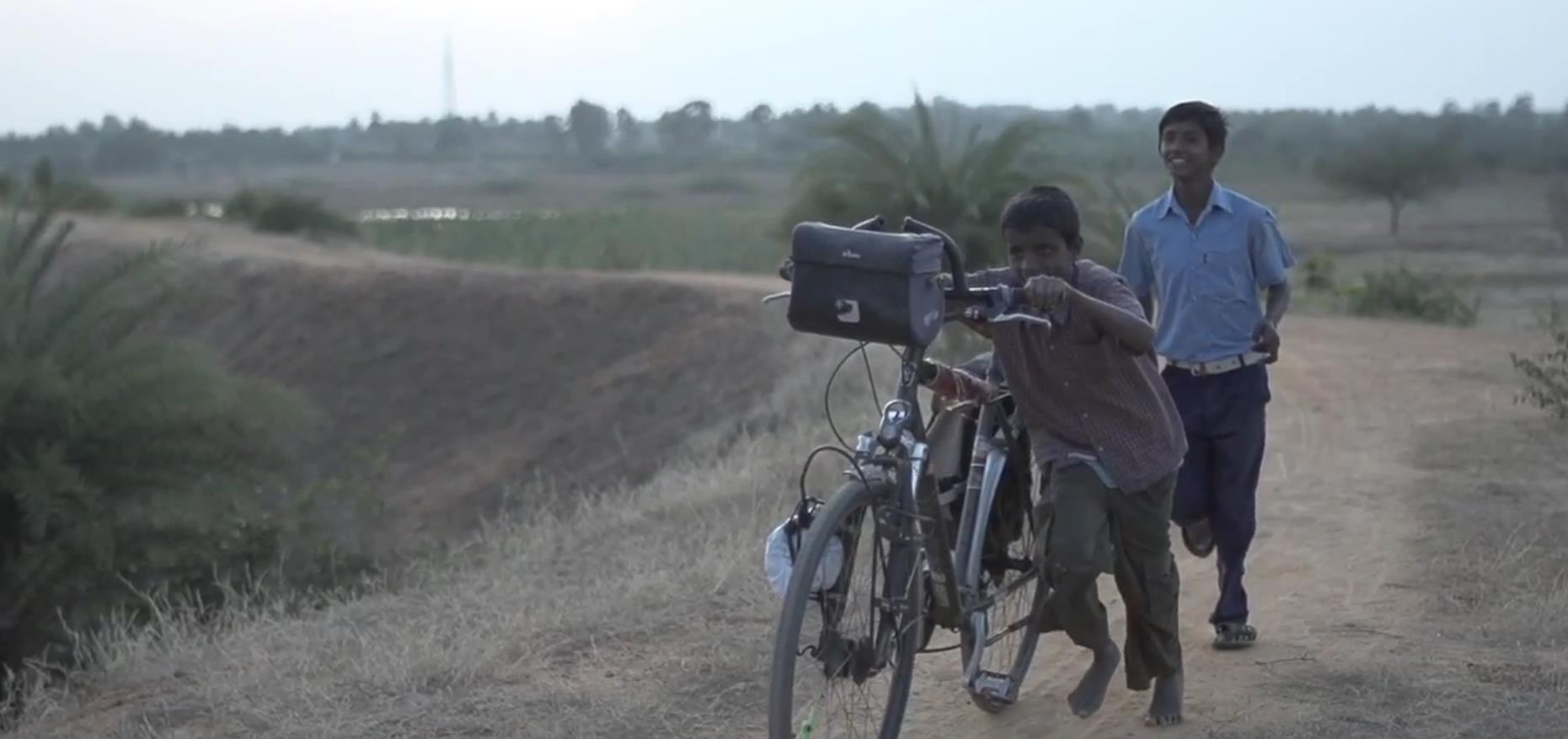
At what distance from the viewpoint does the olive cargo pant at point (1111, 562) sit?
479 centimetres

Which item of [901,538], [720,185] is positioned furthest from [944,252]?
[720,185]

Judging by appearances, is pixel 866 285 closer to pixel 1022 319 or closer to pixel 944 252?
pixel 944 252

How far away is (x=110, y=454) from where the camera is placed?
10.8 metres

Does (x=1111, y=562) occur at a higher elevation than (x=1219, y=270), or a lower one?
lower

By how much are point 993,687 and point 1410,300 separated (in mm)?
17084

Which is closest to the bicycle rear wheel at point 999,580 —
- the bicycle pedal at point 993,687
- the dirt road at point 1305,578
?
the bicycle pedal at point 993,687

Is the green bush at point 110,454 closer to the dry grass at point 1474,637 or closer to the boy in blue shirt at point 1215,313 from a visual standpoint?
the boy in blue shirt at point 1215,313

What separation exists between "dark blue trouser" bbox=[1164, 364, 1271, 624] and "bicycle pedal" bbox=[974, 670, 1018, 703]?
1.12 metres

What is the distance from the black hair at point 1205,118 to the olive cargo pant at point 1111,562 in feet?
4.28

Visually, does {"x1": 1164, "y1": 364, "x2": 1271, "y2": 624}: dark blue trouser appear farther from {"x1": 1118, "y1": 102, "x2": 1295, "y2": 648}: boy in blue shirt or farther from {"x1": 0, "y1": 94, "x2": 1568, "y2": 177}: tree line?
{"x1": 0, "y1": 94, "x2": 1568, "y2": 177}: tree line

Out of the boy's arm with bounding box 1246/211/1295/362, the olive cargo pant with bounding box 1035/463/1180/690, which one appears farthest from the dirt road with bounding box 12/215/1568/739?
the boy's arm with bounding box 1246/211/1295/362

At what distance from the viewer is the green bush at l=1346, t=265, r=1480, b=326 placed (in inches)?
796

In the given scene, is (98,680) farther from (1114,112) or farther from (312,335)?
(1114,112)

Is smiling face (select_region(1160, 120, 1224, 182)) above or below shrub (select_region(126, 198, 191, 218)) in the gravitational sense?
above
